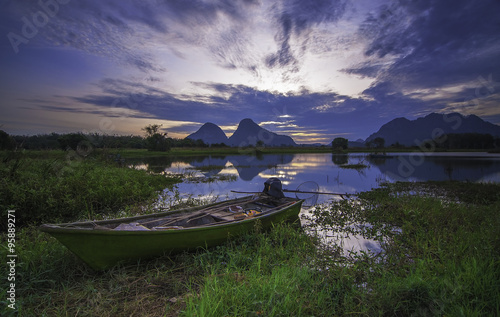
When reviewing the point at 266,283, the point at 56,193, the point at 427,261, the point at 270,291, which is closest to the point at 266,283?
the point at 266,283

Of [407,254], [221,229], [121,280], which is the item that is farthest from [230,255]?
[407,254]

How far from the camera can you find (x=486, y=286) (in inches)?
130

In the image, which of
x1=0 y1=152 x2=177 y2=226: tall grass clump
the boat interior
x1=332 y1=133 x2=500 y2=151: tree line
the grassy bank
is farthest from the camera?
x1=332 y1=133 x2=500 y2=151: tree line

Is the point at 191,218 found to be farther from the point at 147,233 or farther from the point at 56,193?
the point at 56,193

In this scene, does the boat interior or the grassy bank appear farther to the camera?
the boat interior

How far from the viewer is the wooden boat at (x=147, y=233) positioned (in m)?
3.51

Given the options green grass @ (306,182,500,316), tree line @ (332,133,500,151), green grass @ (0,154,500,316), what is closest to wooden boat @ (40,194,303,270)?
green grass @ (0,154,500,316)

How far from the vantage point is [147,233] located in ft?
12.8

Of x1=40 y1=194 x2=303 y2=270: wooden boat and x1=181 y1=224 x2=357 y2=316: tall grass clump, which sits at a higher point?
x1=40 y1=194 x2=303 y2=270: wooden boat

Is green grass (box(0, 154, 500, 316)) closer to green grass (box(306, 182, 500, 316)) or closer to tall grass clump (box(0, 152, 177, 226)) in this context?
green grass (box(306, 182, 500, 316))

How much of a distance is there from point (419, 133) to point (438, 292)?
231 m

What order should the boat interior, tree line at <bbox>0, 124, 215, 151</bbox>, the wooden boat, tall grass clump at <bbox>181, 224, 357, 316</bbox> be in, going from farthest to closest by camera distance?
tree line at <bbox>0, 124, 215, 151</bbox>
the boat interior
the wooden boat
tall grass clump at <bbox>181, 224, 357, 316</bbox>

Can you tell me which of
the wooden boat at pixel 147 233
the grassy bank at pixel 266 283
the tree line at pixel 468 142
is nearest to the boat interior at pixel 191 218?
the wooden boat at pixel 147 233

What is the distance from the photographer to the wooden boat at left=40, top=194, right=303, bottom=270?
3.51 meters
